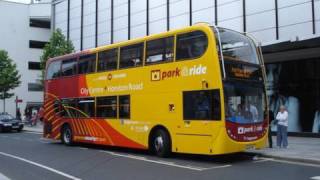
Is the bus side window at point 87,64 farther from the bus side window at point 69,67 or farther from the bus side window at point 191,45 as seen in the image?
the bus side window at point 191,45

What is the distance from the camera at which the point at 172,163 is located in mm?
14133

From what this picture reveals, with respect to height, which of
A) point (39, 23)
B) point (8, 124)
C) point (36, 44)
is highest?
point (39, 23)

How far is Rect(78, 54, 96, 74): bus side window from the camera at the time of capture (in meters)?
19.3

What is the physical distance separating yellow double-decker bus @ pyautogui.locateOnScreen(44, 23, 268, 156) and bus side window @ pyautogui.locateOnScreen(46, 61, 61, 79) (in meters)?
2.20

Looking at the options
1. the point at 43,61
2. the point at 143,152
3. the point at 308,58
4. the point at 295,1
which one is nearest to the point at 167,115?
the point at 143,152

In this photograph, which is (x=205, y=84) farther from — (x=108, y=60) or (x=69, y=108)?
(x=69, y=108)

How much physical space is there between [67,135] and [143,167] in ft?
28.4

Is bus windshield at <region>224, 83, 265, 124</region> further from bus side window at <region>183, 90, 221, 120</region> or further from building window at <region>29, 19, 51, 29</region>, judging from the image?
building window at <region>29, 19, 51, 29</region>

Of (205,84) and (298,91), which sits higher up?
(298,91)

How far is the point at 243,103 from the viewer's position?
14.3 meters

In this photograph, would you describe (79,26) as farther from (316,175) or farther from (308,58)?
(316,175)

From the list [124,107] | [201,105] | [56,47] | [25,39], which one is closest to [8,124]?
[56,47]

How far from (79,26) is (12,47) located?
16964 millimetres

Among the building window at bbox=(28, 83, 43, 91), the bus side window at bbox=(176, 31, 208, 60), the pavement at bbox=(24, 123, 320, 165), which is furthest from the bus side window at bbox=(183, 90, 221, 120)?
the building window at bbox=(28, 83, 43, 91)
